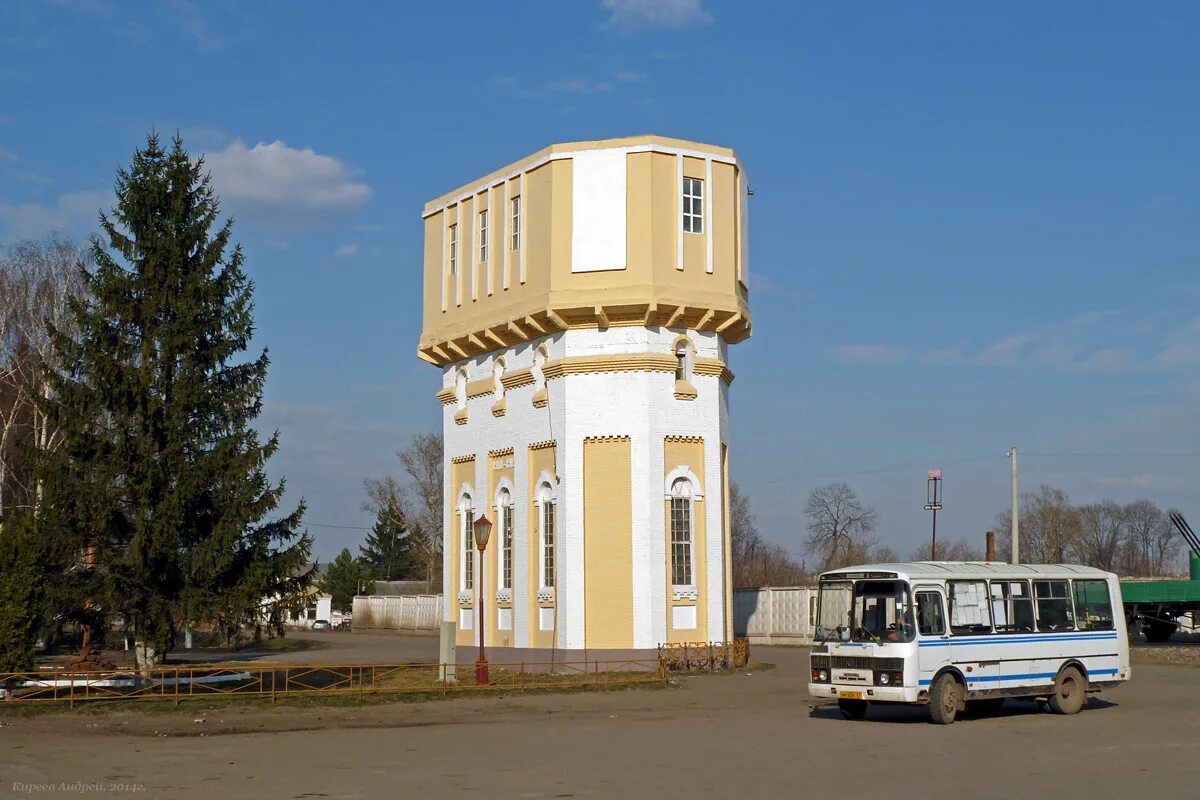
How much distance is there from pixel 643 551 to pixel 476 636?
713cm

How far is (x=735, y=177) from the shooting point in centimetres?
3434

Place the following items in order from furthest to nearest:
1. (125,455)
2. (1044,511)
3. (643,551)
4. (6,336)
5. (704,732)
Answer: (1044,511)
(6,336)
(643,551)
(125,455)
(704,732)

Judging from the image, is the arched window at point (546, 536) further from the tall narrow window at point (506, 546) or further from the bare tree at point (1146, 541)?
the bare tree at point (1146, 541)

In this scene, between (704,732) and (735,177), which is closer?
(704,732)

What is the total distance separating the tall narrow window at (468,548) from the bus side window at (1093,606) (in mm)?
19213

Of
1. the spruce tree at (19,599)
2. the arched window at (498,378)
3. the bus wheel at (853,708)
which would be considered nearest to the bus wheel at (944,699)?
the bus wheel at (853,708)

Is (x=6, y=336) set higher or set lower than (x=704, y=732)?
higher

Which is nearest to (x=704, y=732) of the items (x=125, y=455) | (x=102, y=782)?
(x=102, y=782)

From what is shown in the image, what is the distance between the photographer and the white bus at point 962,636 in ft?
65.6

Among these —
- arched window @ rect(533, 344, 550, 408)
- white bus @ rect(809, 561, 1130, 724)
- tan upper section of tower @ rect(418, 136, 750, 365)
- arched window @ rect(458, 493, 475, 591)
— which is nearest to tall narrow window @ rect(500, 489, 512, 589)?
arched window @ rect(458, 493, 475, 591)

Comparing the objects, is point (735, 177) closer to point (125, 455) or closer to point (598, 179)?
point (598, 179)

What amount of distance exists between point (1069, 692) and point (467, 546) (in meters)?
19.8

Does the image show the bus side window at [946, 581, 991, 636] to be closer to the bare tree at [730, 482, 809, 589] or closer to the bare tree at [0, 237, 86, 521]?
the bare tree at [0, 237, 86, 521]

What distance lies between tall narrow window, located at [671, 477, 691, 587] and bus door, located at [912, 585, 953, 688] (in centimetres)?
1230
